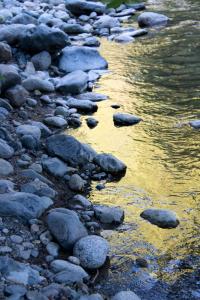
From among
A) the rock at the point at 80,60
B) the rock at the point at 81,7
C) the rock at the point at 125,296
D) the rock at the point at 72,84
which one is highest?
the rock at the point at 125,296

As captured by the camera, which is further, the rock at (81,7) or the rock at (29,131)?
the rock at (81,7)

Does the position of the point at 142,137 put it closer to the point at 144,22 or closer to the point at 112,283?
the point at 112,283

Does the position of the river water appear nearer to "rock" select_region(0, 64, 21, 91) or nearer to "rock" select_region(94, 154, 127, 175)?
"rock" select_region(94, 154, 127, 175)

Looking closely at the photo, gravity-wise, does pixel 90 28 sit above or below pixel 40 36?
below

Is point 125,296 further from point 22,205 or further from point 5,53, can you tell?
point 5,53

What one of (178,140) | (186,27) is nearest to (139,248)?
(178,140)

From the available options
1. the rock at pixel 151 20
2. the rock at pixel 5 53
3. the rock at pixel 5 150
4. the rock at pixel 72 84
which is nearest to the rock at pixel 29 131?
the rock at pixel 5 150

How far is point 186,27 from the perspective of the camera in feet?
40.1

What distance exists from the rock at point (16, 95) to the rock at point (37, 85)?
2.04 feet

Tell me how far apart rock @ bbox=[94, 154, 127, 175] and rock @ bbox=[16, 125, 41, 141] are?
79 centimetres

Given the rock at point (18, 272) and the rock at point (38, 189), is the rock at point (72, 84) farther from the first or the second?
the rock at point (18, 272)

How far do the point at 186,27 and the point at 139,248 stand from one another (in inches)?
344

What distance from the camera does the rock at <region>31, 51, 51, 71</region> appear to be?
9422 mm

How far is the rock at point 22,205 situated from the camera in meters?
4.33
